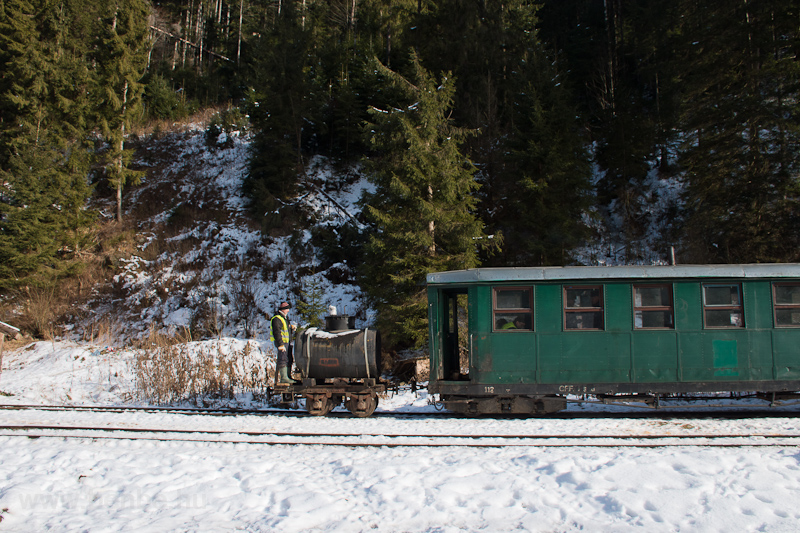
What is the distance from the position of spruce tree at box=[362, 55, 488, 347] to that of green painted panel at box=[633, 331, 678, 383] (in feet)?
20.1

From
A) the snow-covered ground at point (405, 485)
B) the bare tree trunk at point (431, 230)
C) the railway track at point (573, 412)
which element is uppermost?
the bare tree trunk at point (431, 230)

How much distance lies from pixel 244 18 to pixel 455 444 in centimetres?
4908

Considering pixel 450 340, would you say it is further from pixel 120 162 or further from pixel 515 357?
pixel 120 162

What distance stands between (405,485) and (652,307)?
6.12 m

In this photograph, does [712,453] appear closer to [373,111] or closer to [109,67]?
[373,111]

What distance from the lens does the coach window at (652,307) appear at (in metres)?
8.47

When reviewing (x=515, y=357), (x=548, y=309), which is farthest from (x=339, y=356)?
(x=548, y=309)

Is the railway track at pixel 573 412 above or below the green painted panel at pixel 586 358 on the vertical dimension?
below

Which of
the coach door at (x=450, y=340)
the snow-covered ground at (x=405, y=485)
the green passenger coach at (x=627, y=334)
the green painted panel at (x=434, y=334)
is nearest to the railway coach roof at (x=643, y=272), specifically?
the green passenger coach at (x=627, y=334)

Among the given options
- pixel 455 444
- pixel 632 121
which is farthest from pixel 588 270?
pixel 632 121

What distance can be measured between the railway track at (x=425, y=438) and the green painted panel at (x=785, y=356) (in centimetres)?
163

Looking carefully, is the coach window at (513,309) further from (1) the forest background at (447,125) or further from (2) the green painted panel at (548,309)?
(1) the forest background at (447,125)

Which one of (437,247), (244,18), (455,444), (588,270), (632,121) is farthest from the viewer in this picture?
(244,18)

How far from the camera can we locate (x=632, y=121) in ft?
78.7
